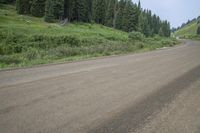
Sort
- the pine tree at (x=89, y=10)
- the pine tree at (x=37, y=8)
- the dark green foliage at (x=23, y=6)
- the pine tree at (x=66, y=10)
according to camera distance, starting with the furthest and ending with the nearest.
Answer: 1. the pine tree at (x=89, y=10)
2. the pine tree at (x=66, y=10)
3. the pine tree at (x=37, y=8)
4. the dark green foliage at (x=23, y=6)

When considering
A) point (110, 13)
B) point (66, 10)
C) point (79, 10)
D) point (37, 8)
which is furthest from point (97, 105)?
point (110, 13)

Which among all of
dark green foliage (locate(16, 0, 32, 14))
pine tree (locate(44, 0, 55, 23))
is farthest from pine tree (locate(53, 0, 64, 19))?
dark green foliage (locate(16, 0, 32, 14))

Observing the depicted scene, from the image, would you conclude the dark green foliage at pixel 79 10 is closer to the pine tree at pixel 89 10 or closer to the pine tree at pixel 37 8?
the pine tree at pixel 89 10

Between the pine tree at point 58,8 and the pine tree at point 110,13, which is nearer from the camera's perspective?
the pine tree at point 58,8

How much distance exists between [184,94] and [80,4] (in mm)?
65448

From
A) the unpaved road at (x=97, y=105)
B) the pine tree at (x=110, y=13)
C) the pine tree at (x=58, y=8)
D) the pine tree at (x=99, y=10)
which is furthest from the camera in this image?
the pine tree at (x=110, y=13)

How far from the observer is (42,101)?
5.94 meters

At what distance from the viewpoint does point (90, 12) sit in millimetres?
76750

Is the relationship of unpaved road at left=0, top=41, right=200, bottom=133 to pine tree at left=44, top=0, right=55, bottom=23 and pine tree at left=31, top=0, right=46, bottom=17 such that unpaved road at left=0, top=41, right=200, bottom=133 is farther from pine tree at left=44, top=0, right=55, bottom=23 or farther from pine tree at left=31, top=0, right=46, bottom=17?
pine tree at left=31, top=0, right=46, bottom=17

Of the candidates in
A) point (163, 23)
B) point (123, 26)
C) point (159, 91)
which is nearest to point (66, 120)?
point (159, 91)

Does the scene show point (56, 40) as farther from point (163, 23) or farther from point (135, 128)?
point (163, 23)

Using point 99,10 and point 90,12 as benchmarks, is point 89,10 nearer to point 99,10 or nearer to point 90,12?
point 90,12

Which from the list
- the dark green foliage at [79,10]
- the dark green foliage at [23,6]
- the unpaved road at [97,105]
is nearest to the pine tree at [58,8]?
the dark green foliage at [79,10]

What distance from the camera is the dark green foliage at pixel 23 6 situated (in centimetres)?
6162
